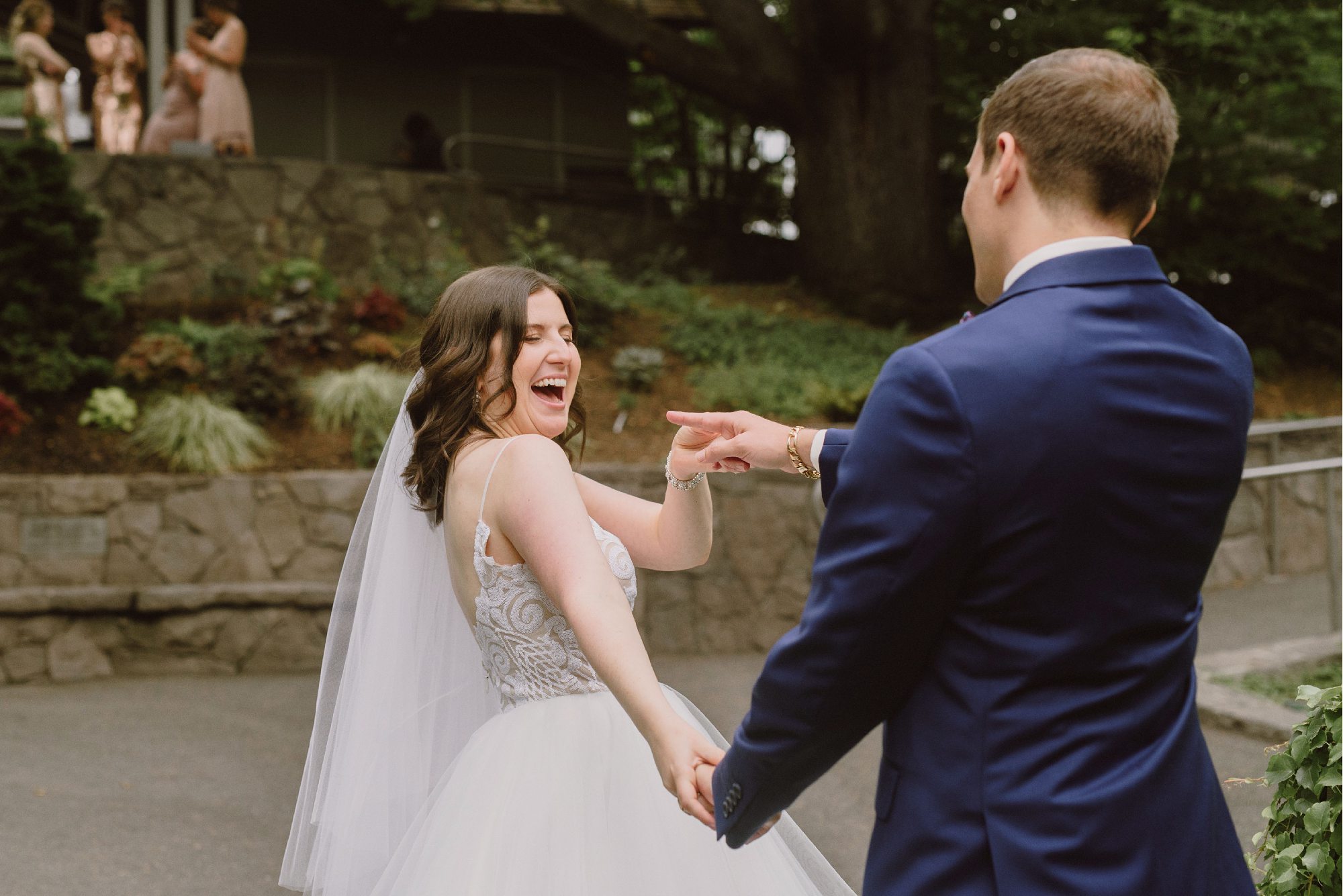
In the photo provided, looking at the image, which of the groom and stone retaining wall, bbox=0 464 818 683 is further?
stone retaining wall, bbox=0 464 818 683

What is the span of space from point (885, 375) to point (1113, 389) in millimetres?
296

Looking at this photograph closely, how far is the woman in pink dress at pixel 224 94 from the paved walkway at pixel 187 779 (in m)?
6.34

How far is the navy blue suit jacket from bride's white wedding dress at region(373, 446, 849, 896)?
2.50 ft

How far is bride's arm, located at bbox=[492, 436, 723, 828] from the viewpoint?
2.00 meters

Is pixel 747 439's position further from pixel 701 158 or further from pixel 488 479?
pixel 701 158

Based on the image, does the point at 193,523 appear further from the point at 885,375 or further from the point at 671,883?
the point at 885,375

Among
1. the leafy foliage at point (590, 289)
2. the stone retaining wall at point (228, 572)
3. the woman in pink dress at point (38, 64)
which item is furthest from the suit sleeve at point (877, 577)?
the woman in pink dress at point (38, 64)

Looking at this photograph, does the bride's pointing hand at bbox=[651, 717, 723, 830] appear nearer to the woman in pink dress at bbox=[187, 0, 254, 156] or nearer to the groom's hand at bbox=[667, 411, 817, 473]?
the groom's hand at bbox=[667, 411, 817, 473]

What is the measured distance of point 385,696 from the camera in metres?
2.78

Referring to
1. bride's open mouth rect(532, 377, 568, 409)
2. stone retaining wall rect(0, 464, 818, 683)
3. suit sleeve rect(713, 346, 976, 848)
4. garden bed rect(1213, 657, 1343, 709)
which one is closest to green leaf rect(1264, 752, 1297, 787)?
suit sleeve rect(713, 346, 976, 848)

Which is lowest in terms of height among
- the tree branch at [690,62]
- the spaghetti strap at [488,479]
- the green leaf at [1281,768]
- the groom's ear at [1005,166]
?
the green leaf at [1281,768]

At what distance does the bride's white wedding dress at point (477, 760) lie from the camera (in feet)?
7.30

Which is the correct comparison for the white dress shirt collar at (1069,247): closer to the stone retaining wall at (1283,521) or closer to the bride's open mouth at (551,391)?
the bride's open mouth at (551,391)

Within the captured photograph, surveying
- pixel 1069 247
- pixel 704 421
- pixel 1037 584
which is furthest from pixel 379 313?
pixel 1037 584
